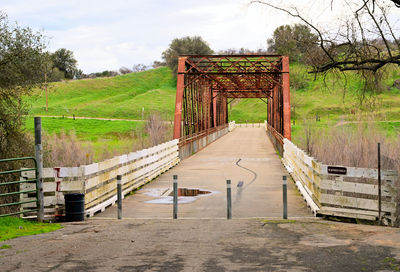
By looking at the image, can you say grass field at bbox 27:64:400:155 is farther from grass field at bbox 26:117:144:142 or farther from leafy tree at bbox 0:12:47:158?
leafy tree at bbox 0:12:47:158

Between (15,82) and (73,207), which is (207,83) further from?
(73,207)

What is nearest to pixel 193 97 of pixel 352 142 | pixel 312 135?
pixel 312 135

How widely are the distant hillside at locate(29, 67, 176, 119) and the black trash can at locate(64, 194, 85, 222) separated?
89439 millimetres

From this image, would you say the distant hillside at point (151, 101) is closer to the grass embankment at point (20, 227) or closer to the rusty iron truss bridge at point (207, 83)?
the rusty iron truss bridge at point (207, 83)

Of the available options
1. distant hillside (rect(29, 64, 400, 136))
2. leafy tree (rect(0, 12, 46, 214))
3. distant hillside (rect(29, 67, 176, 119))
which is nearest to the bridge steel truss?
leafy tree (rect(0, 12, 46, 214))

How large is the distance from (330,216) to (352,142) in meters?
9.03

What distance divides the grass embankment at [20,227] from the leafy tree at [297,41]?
6.90m

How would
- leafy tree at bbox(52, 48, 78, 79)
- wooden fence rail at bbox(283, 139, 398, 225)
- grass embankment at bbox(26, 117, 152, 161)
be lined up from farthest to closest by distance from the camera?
leafy tree at bbox(52, 48, 78, 79)
grass embankment at bbox(26, 117, 152, 161)
wooden fence rail at bbox(283, 139, 398, 225)

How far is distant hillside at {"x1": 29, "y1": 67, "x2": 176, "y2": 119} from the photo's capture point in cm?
11031

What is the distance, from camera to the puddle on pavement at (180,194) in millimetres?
14570

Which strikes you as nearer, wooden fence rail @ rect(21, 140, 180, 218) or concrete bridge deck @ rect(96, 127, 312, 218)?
wooden fence rail @ rect(21, 140, 180, 218)

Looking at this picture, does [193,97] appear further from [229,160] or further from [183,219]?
[183,219]

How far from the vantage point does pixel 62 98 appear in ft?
479

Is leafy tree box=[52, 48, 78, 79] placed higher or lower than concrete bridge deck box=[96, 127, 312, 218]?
higher
